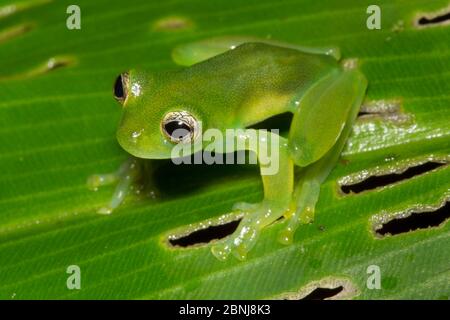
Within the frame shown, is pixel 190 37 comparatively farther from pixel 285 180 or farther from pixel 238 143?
pixel 285 180

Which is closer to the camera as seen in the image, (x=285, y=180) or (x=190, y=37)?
(x=285, y=180)

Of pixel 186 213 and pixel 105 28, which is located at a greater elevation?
pixel 105 28

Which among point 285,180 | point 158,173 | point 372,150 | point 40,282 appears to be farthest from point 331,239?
point 40,282

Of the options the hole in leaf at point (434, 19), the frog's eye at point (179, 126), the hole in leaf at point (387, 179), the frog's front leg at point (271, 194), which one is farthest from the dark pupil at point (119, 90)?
the hole in leaf at point (434, 19)

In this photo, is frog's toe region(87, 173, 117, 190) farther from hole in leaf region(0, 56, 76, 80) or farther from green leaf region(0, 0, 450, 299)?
hole in leaf region(0, 56, 76, 80)

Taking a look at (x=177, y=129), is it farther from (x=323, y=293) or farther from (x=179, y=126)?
(x=323, y=293)

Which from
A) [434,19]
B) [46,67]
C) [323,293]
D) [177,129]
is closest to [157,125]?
[177,129]
